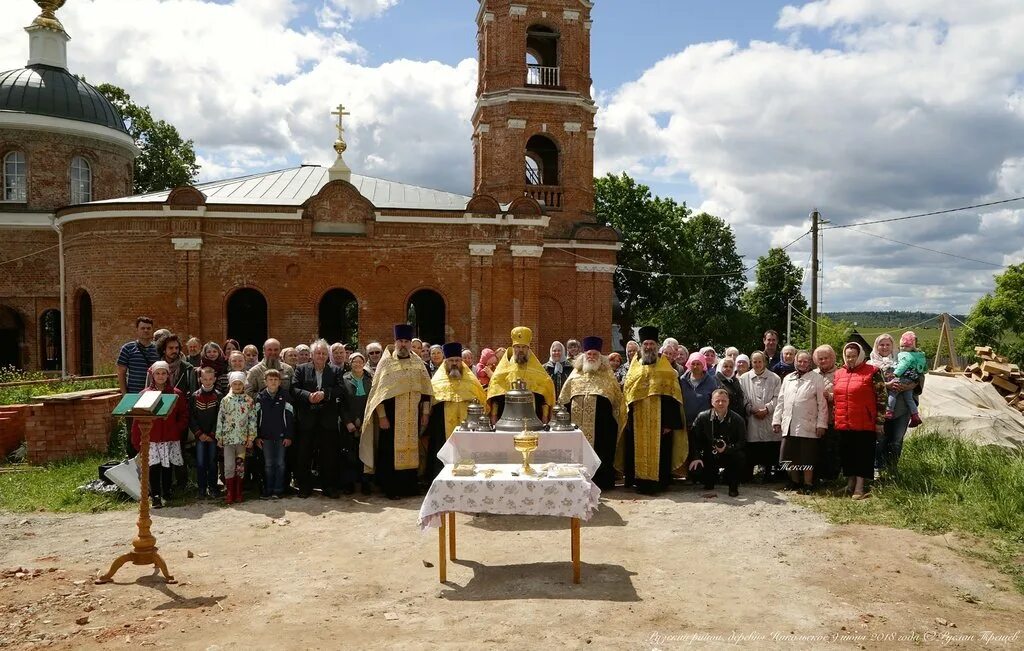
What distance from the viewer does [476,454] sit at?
270 inches

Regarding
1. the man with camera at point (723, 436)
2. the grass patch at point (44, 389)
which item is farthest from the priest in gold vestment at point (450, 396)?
the grass patch at point (44, 389)

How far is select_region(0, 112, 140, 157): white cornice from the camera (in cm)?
2273

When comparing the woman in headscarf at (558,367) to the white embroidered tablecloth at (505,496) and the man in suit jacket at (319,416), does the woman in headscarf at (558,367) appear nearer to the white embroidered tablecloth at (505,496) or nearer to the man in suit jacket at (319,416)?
the man in suit jacket at (319,416)

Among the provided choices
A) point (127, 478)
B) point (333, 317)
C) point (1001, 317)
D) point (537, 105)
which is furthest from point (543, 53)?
point (1001, 317)

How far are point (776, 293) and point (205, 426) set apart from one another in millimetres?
37955

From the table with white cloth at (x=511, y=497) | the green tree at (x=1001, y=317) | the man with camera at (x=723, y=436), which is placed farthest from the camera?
the green tree at (x=1001, y=317)

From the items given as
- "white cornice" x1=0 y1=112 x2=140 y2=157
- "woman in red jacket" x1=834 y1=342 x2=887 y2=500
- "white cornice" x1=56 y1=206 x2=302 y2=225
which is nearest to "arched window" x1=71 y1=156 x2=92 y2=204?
"white cornice" x1=0 y1=112 x2=140 y2=157

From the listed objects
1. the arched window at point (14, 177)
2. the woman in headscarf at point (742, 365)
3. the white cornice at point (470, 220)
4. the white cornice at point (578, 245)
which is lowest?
the woman in headscarf at point (742, 365)

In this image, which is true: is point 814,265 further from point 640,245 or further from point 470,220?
point 640,245

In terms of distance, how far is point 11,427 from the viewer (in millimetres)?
10398

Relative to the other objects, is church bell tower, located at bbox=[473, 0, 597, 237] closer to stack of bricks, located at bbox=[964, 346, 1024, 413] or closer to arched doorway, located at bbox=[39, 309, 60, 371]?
stack of bricks, located at bbox=[964, 346, 1024, 413]

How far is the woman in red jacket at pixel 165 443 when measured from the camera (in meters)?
7.97

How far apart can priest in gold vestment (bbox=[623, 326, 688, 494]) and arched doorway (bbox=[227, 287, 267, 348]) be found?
14.9m

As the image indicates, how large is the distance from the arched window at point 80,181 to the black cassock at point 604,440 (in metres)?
22.2
